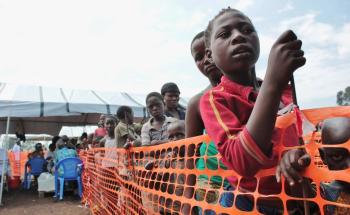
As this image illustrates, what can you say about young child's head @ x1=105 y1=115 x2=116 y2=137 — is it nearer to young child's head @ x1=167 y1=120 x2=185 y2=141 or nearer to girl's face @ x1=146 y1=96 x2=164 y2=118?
girl's face @ x1=146 y1=96 x2=164 y2=118

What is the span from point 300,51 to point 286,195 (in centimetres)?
45

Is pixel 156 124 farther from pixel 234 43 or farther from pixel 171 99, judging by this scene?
pixel 234 43

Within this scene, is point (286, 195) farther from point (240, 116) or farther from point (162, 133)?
point (162, 133)

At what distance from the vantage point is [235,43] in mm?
1190

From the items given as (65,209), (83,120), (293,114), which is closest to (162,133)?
(293,114)

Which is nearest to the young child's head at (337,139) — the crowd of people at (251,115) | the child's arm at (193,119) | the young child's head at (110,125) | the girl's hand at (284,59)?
the crowd of people at (251,115)

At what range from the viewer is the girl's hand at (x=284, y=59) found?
2.69 feet

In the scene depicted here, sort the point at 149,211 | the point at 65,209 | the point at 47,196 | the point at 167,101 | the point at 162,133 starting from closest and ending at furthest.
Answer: the point at 149,211
the point at 162,133
the point at 167,101
the point at 65,209
the point at 47,196

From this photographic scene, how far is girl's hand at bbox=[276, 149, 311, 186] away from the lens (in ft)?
2.82

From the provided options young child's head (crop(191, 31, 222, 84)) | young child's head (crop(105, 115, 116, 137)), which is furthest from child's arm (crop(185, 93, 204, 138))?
young child's head (crop(105, 115, 116, 137))

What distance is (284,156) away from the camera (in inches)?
35.3

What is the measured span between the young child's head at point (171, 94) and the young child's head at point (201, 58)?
181 cm

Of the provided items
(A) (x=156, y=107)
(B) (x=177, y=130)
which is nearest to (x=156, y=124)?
(A) (x=156, y=107)

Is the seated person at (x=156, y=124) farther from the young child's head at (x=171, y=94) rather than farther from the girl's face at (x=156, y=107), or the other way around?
the young child's head at (x=171, y=94)
